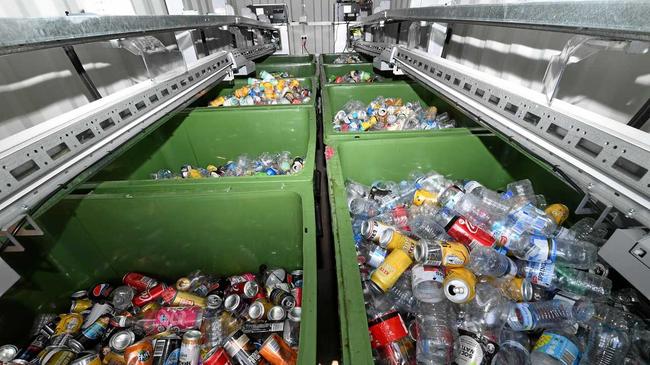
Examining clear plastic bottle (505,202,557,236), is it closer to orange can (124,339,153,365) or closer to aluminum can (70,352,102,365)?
orange can (124,339,153,365)

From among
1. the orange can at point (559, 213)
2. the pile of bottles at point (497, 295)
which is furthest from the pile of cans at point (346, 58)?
the orange can at point (559, 213)

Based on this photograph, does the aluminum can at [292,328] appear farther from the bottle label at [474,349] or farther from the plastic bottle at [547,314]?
the plastic bottle at [547,314]

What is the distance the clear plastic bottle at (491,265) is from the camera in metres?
1.21

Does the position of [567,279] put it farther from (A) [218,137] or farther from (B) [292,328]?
(A) [218,137]

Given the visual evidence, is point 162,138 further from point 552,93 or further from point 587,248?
point 587,248

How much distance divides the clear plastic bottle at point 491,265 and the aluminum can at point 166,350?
1347 millimetres

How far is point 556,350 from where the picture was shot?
0.93 m

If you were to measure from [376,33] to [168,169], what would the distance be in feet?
17.6

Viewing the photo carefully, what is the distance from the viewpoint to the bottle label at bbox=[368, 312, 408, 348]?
1.00m

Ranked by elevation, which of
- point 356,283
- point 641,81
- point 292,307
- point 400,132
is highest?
point 641,81

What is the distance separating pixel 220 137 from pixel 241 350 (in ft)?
5.52

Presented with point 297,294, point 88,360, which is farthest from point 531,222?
point 88,360

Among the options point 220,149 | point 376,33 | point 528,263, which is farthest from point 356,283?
point 376,33

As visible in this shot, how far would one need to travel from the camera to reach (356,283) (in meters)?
0.97
